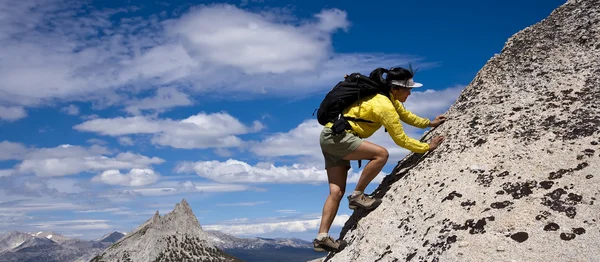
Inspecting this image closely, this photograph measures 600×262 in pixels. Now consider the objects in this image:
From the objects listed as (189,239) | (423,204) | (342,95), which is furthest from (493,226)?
(189,239)

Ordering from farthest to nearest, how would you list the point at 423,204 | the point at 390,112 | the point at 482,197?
the point at 390,112 < the point at 423,204 < the point at 482,197

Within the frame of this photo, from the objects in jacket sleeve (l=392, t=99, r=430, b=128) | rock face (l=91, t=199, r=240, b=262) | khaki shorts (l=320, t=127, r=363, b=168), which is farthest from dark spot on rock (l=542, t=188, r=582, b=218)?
rock face (l=91, t=199, r=240, b=262)

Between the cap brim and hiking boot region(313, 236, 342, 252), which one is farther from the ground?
the cap brim

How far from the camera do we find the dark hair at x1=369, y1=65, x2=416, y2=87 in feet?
30.7

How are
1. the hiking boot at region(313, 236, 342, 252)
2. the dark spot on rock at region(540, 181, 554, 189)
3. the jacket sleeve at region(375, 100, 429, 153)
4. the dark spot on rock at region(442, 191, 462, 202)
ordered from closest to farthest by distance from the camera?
1. the dark spot on rock at region(540, 181, 554, 189)
2. the dark spot on rock at region(442, 191, 462, 202)
3. the jacket sleeve at region(375, 100, 429, 153)
4. the hiking boot at region(313, 236, 342, 252)

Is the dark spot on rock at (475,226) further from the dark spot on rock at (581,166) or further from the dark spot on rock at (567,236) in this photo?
the dark spot on rock at (581,166)

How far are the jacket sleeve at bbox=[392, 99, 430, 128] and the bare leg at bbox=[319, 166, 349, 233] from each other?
4.94ft

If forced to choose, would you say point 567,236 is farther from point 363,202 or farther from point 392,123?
point 363,202

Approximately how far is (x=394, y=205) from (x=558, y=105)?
10.3 ft

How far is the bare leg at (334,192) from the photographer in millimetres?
9180

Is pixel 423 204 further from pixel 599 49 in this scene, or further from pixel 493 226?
pixel 599 49

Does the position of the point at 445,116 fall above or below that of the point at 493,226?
above

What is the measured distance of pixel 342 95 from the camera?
29.9ft

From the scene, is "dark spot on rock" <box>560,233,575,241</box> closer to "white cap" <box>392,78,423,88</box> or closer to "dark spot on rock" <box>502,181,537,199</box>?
"dark spot on rock" <box>502,181,537,199</box>
